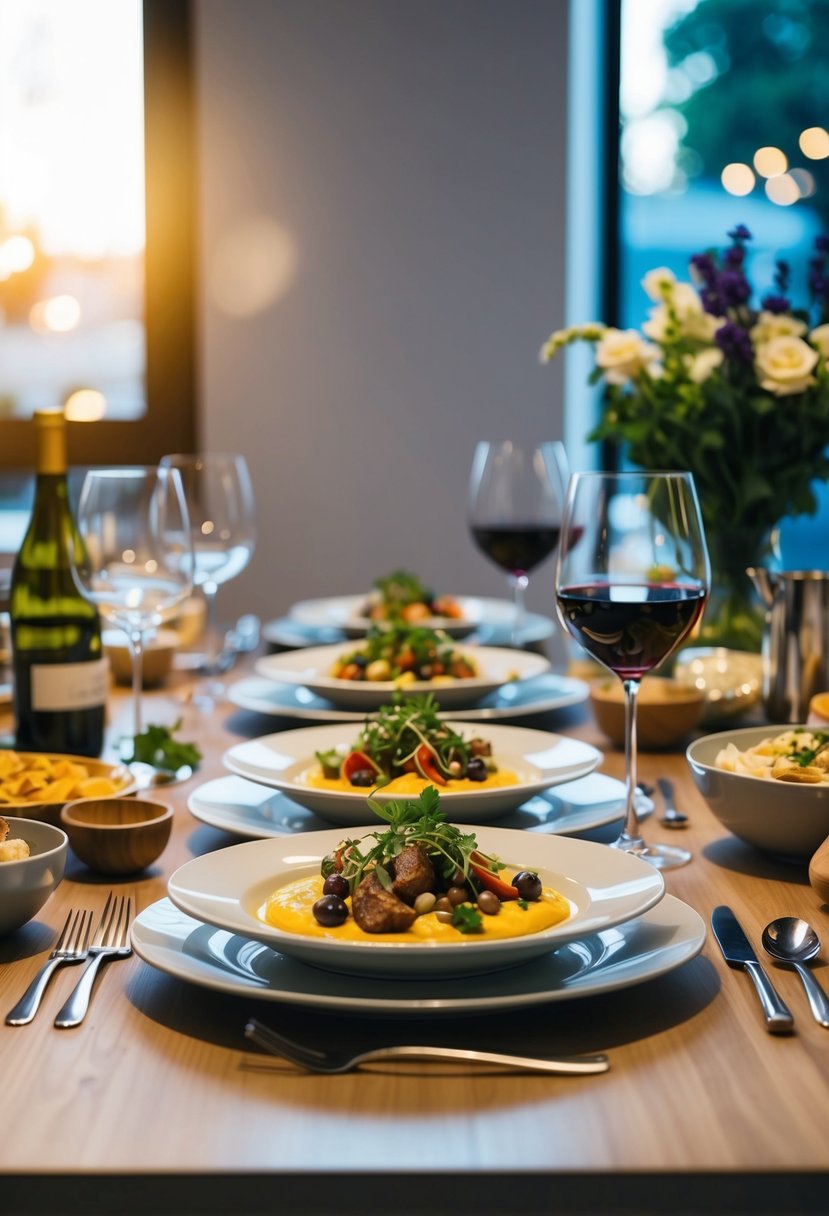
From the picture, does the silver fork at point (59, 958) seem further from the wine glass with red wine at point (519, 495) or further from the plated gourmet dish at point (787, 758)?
the wine glass with red wine at point (519, 495)

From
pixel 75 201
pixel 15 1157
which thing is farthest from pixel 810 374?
pixel 75 201

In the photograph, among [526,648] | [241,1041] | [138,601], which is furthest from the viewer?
[526,648]

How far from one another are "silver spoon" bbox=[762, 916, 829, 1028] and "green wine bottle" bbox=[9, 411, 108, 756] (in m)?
0.80

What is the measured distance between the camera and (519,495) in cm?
189

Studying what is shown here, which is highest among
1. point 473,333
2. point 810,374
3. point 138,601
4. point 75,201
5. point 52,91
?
point 52,91

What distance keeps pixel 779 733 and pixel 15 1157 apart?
2.65 feet

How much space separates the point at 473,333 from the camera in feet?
11.2

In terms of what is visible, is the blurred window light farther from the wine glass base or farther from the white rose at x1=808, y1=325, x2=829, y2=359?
the wine glass base

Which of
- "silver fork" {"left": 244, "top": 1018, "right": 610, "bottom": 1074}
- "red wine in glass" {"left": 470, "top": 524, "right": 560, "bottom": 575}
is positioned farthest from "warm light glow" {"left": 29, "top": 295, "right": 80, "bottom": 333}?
"silver fork" {"left": 244, "top": 1018, "right": 610, "bottom": 1074}

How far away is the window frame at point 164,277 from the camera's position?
3.35 meters

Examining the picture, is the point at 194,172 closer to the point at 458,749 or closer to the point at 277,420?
the point at 277,420

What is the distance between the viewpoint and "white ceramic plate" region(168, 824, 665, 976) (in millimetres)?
697

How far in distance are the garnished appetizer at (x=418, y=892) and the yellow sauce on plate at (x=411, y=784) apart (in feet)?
0.76

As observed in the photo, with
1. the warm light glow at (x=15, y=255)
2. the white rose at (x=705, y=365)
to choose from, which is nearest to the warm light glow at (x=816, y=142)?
the warm light glow at (x=15, y=255)
